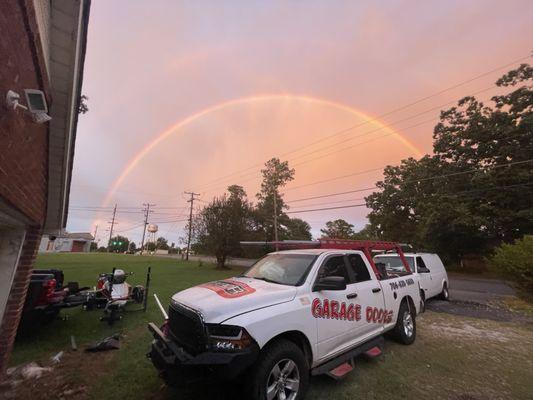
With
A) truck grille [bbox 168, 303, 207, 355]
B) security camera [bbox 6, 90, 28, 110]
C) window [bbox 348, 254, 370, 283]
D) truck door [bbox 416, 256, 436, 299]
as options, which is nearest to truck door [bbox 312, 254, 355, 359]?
window [bbox 348, 254, 370, 283]

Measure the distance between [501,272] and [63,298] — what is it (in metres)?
15.0

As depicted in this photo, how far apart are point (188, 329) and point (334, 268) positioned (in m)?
2.43

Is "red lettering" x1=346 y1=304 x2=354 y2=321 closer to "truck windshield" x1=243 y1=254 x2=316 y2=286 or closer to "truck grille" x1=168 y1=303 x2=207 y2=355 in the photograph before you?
"truck windshield" x1=243 y1=254 x2=316 y2=286

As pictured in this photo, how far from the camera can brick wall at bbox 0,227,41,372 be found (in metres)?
4.42

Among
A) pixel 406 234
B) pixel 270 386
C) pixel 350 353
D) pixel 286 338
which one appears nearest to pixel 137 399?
pixel 270 386

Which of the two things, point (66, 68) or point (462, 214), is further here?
point (462, 214)

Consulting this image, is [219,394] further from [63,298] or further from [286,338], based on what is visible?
[63,298]

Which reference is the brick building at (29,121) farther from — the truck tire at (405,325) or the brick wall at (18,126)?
the truck tire at (405,325)

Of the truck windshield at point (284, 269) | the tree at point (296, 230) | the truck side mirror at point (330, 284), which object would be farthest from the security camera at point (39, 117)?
the tree at point (296, 230)

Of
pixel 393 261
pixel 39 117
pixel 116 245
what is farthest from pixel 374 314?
pixel 116 245

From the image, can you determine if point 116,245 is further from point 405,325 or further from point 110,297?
point 405,325

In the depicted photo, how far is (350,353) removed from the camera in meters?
4.27

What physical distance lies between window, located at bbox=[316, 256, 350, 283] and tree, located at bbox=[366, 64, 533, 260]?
23.4 meters

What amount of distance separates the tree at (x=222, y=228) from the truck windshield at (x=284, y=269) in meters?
23.3
